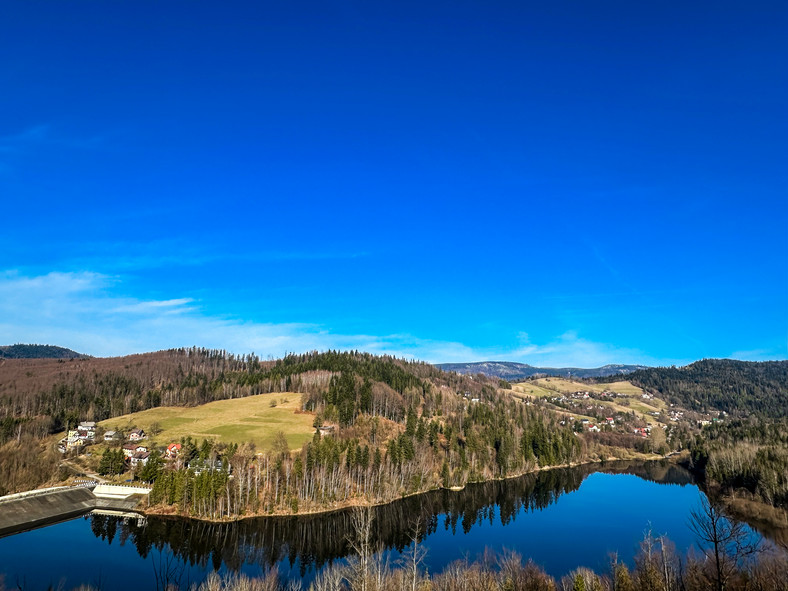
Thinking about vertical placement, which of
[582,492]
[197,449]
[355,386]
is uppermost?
[355,386]

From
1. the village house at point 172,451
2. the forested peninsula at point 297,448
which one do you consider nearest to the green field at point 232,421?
the forested peninsula at point 297,448

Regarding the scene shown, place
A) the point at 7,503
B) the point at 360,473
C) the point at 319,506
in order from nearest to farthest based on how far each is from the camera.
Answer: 1. the point at 7,503
2. the point at 319,506
3. the point at 360,473

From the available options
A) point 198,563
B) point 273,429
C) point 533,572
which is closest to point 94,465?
point 273,429

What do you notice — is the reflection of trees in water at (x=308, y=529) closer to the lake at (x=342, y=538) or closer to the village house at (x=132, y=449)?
the lake at (x=342, y=538)

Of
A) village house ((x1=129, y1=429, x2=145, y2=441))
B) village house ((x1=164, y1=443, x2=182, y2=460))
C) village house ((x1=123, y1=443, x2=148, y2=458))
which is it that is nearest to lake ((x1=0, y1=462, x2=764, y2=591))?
village house ((x1=164, y1=443, x2=182, y2=460))

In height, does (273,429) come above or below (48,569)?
above

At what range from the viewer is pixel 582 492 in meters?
131

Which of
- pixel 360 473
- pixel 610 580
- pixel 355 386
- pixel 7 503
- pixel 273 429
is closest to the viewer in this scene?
pixel 610 580

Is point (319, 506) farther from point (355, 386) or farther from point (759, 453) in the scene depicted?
point (759, 453)

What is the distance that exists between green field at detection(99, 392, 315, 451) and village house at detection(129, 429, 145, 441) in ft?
8.61

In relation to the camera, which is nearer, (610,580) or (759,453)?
(610,580)

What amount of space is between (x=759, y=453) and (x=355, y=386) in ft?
407

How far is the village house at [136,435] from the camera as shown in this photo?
13927 cm

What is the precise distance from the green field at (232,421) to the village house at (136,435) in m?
2.63
